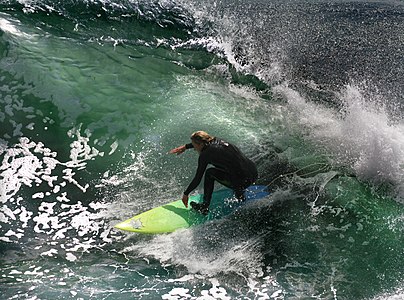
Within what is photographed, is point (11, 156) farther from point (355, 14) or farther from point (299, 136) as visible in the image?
point (355, 14)

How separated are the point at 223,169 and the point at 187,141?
1.71 metres

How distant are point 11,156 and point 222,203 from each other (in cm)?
324

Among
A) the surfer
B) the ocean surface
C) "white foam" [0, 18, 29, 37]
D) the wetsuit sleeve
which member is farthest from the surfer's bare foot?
"white foam" [0, 18, 29, 37]

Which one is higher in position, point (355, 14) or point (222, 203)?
point (355, 14)

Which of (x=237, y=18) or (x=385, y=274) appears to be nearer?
(x=385, y=274)

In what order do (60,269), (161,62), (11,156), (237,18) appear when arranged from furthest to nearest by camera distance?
(237,18) < (161,62) < (11,156) < (60,269)

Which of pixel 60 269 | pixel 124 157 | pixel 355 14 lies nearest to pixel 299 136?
pixel 124 157

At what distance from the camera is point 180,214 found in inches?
299

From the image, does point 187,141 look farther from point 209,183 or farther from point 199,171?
point 199,171

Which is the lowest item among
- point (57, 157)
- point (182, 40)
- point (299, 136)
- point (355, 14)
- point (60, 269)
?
point (60, 269)

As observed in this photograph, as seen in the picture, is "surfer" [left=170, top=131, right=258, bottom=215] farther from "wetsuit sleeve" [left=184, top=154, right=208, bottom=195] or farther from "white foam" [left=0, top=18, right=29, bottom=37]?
"white foam" [left=0, top=18, right=29, bottom=37]

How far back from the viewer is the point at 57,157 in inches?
341

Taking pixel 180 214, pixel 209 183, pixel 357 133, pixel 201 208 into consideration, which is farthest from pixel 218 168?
pixel 357 133

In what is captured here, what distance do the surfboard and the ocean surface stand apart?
0.13 m
